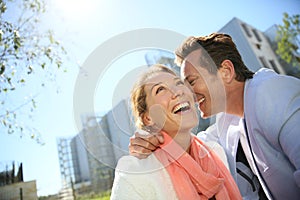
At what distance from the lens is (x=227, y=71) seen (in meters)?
1.26

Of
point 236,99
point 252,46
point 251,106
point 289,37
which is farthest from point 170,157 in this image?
point 252,46

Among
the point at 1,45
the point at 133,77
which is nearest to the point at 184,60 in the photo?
the point at 133,77

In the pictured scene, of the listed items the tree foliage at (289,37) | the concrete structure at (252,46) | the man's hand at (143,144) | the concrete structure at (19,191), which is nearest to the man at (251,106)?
the man's hand at (143,144)

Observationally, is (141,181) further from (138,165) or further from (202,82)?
(202,82)

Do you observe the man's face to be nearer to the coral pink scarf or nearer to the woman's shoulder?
the coral pink scarf

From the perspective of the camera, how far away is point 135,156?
915 millimetres

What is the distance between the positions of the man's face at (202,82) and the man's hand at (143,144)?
0.37 meters

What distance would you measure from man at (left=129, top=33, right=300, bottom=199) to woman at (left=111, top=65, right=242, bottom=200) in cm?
8

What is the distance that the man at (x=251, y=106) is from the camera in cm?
92

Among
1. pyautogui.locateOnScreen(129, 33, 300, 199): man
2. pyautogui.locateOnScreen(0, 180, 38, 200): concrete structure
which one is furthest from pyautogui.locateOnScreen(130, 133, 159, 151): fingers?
pyautogui.locateOnScreen(0, 180, 38, 200): concrete structure

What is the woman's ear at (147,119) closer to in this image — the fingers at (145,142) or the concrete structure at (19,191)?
the fingers at (145,142)

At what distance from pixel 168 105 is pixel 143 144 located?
19 centimetres

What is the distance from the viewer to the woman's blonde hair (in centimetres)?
108

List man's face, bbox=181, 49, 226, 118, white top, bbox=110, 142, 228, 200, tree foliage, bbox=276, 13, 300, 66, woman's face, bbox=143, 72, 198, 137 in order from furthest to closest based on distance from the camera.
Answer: tree foliage, bbox=276, 13, 300, 66, man's face, bbox=181, 49, 226, 118, woman's face, bbox=143, 72, 198, 137, white top, bbox=110, 142, 228, 200
